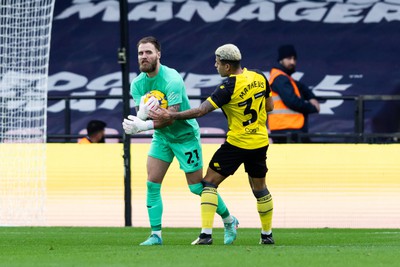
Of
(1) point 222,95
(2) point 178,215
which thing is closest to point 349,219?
(2) point 178,215

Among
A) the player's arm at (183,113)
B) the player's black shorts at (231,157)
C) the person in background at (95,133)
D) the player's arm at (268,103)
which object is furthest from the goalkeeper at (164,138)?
the person in background at (95,133)

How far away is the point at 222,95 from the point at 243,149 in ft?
1.94

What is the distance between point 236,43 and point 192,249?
10427 millimetres

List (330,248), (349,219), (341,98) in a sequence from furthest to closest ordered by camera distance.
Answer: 1. (341,98)
2. (349,219)
3. (330,248)

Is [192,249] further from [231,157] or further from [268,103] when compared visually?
A: [268,103]

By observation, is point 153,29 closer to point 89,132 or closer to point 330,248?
point 89,132

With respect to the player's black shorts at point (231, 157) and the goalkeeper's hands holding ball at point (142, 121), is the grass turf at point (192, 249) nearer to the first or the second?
the player's black shorts at point (231, 157)

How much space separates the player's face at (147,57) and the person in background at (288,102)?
522cm

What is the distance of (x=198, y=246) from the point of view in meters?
12.4

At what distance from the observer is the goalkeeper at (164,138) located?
13.1 metres

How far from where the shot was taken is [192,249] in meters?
11.9

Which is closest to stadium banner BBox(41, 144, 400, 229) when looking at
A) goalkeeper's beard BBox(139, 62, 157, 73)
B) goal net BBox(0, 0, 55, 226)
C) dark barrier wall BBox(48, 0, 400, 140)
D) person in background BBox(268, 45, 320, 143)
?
goal net BBox(0, 0, 55, 226)

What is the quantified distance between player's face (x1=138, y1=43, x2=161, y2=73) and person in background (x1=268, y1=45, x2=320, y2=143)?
206 inches

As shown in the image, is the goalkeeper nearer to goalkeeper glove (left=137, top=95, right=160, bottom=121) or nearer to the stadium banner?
goalkeeper glove (left=137, top=95, right=160, bottom=121)
